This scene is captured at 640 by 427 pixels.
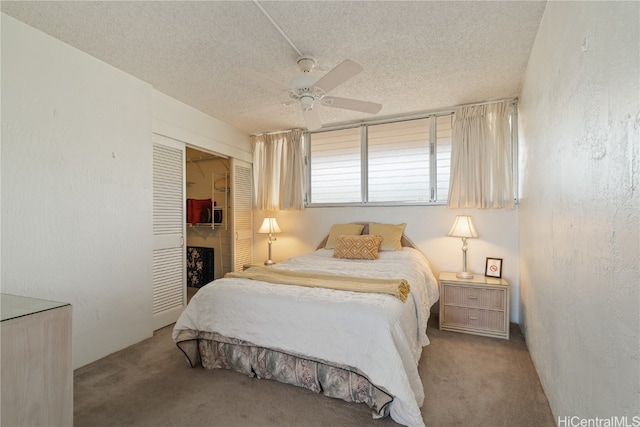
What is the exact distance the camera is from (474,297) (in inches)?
115

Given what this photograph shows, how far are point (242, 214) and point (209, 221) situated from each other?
73 cm

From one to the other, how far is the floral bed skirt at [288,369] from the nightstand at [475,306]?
1610 millimetres

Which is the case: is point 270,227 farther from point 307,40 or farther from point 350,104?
point 307,40

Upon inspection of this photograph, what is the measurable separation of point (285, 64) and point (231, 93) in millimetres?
880

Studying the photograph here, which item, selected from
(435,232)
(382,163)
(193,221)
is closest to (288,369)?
(435,232)

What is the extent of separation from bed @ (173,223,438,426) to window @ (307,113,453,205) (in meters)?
1.46

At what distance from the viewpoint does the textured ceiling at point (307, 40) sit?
6.10ft

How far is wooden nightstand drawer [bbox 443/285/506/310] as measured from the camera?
9.28ft

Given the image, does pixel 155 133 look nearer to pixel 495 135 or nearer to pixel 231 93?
pixel 231 93

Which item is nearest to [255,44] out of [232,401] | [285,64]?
[285,64]

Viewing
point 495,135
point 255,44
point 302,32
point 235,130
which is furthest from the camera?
point 235,130

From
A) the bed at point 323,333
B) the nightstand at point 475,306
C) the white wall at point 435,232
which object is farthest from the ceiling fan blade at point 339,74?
the nightstand at point 475,306

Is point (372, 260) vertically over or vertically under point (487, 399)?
over

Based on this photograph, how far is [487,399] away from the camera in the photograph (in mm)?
1866
